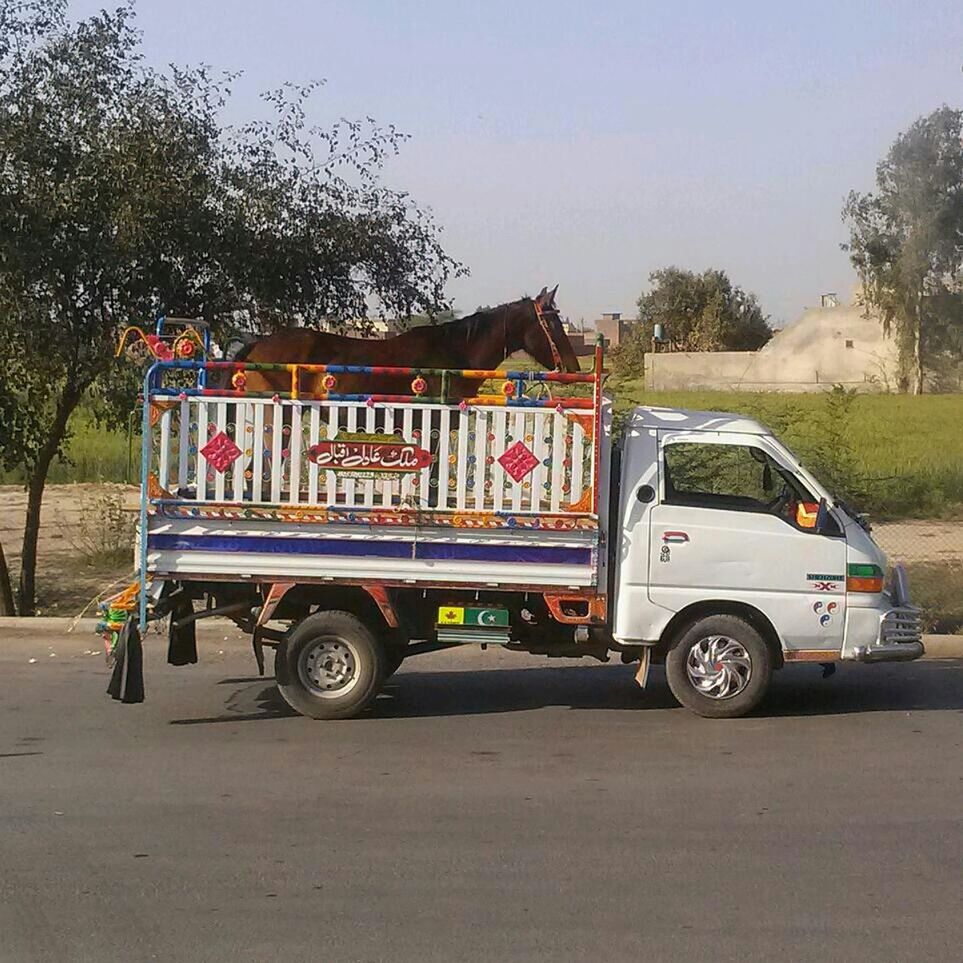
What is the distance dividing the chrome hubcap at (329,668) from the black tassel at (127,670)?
103 cm

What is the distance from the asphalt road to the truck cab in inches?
18.7

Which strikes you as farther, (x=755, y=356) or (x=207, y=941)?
(x=755, y=356)

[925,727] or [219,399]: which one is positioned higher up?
[219,399]

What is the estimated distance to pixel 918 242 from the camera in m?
60.1

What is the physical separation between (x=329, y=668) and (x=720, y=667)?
8.27ft

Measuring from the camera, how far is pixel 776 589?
8.82 meters

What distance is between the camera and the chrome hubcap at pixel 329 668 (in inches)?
349

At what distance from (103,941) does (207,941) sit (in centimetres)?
38

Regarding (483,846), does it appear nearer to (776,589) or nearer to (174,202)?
(776,589)

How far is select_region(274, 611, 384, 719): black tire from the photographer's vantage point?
883cm

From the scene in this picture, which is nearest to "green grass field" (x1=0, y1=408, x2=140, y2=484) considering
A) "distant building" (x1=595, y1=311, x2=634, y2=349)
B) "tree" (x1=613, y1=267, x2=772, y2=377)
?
"distant building" (x1=595, y1=311, x2=634, y2=349)

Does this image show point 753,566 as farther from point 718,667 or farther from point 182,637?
point 182,637

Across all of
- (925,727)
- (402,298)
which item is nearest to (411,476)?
(925,727)

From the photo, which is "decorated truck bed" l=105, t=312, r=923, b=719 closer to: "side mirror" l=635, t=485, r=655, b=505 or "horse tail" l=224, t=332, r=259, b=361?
"side mirror" l=635, t=485, r=655, b=505
